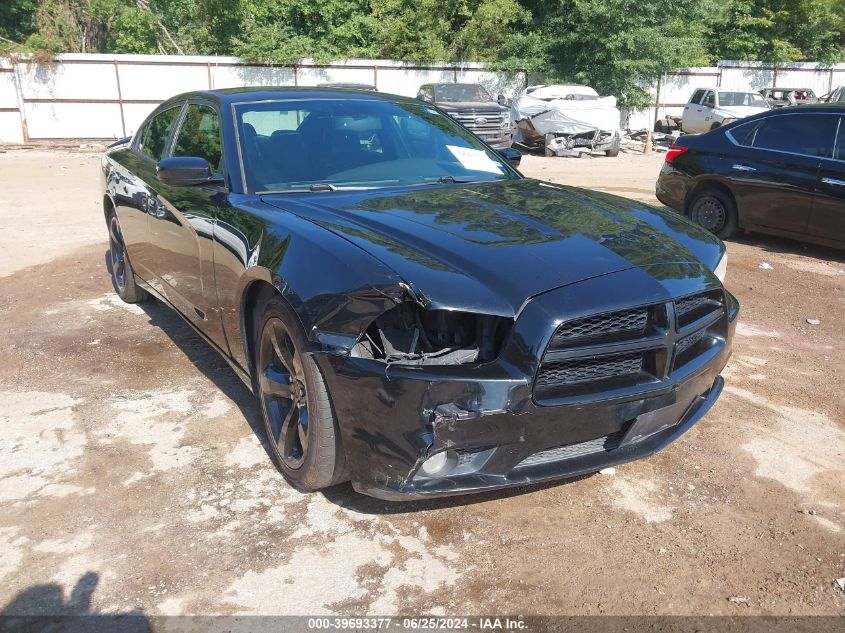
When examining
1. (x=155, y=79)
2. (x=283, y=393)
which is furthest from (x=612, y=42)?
(x=283, y=393)

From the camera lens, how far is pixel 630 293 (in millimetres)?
2814

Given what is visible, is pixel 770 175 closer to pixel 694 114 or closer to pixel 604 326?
pixel 604 326

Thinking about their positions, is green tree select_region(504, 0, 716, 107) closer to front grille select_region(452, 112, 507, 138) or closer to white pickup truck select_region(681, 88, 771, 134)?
white pickup truck select_region(681, 88, 771, 134)

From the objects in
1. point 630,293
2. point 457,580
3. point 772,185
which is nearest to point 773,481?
point 630,293

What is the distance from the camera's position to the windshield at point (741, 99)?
23.5m

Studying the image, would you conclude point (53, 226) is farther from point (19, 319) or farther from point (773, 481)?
point (773, 481)

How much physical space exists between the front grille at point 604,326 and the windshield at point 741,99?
23.1 meters

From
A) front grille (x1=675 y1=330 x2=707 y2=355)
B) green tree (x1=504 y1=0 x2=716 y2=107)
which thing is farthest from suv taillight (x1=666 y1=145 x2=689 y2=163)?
green tree (x1=504 y1=0 x2=716 y2=107)

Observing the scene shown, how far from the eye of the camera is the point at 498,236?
10.4 ft

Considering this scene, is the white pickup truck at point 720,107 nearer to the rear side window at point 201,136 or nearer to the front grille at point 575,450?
the rear side window at point 201,136

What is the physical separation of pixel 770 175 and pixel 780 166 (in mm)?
126

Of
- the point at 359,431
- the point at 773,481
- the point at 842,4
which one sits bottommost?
the point at 773,481

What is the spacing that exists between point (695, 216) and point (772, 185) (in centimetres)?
100

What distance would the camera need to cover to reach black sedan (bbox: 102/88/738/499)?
2676 millimetres
